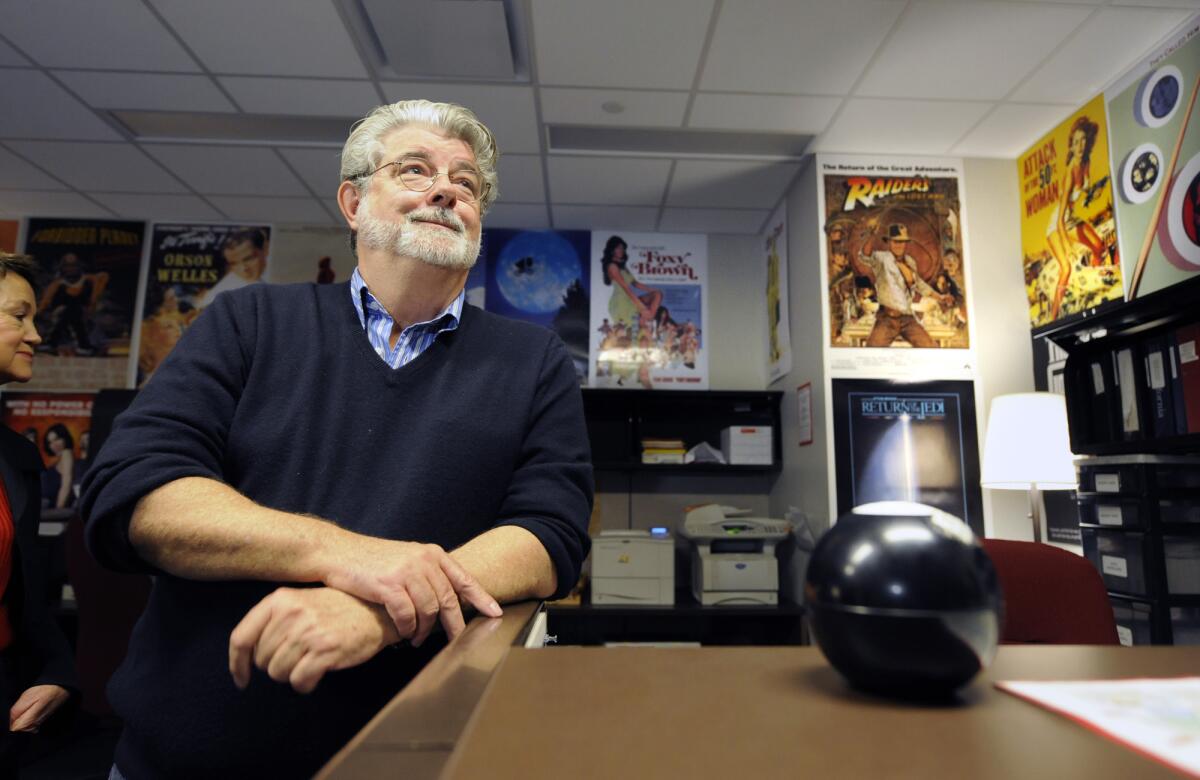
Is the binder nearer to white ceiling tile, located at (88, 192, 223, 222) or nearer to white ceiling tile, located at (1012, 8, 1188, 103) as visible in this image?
white ceiling tile, located at (1012, 8, 1188, 103)

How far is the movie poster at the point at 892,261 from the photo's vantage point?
3.27 metres

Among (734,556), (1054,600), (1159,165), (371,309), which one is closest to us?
(371,309)

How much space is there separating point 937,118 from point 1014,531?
1.88 meters

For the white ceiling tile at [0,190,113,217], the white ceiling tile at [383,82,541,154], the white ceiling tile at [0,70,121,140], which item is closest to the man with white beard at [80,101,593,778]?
the white ceiling tile at [383,82,541,154]

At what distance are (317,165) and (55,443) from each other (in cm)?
239

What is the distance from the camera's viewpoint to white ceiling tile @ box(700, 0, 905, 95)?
95.1 inches

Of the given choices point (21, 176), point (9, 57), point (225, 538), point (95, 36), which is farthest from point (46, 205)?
point (225, 538)

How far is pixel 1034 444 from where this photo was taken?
2.53 meters

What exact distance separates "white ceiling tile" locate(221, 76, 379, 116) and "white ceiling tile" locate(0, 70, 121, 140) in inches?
29.3

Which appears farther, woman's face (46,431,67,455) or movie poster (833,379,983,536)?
woman's face (46,431,67,455)

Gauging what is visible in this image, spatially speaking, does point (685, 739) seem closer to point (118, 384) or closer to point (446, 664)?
point (446, 664)

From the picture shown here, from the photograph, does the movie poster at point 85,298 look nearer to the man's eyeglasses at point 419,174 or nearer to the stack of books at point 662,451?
the stack of books at point 662,451

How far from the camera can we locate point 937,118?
10.1 ft

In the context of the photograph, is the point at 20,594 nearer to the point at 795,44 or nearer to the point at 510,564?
the point at 510,564
